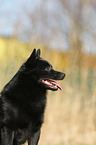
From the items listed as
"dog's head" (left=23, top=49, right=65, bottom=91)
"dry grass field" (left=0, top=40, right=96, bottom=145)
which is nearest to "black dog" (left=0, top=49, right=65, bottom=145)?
"dog's head" (left=23, top=49, right=65, bottom=91)

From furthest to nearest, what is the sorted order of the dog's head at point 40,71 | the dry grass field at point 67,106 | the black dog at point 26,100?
the dry grass field at point 67,106, the dog's head at point 40,71, the black dog at point 26,100

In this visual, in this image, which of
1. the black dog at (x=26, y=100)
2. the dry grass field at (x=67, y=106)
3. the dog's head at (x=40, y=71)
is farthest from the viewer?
the dry grass field at (x=67, y=106)

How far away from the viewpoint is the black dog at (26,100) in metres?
2.69

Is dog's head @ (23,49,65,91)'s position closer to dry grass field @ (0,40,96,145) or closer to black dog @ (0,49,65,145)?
black dog @ (0,49,65,145)

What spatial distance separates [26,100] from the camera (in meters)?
2.85

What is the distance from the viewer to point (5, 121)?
2.64 metres

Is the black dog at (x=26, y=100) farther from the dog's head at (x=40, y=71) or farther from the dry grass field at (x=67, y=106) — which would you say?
the dry grass field at (x=67, y=106)

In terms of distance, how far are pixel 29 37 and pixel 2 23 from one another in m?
0.88

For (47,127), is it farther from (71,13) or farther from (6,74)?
(71,13)

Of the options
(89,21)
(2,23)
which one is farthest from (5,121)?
(89,21)

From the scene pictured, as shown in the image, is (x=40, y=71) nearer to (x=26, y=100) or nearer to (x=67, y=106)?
(x=26, y=100)

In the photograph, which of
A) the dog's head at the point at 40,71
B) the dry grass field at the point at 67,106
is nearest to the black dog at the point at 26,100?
the dog's head at the point at 40,71

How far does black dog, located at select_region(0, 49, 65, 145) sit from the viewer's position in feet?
8.83

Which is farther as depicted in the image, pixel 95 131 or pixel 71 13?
pixel 71 13
